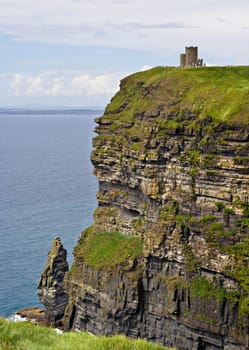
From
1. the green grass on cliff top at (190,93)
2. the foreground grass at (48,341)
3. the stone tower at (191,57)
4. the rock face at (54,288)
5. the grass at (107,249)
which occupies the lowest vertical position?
the rock face at (54,288)

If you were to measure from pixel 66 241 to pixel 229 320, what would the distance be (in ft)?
150

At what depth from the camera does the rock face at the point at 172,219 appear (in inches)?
1694

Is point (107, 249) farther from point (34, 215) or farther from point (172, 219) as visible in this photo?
point (34, 215)

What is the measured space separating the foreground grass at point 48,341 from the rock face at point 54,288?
44343mm

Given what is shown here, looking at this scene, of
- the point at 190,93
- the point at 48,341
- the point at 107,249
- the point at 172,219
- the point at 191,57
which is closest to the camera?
the point at 48,341

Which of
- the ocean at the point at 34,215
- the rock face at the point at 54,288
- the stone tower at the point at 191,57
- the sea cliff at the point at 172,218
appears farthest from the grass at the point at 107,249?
the stone tower at the point at 191,57

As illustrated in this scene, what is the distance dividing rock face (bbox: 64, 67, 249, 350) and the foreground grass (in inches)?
968

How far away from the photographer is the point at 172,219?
156 feet

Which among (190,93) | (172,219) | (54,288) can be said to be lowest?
(54,288)

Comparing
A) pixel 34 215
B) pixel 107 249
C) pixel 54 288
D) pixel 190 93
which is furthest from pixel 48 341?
pixel 34 215

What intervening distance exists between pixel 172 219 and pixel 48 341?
97.1ft

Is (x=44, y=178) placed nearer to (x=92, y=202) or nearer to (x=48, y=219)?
(x=92, y=202)

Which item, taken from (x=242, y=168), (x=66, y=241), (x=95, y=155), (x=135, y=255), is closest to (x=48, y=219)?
(x=66, y=241)

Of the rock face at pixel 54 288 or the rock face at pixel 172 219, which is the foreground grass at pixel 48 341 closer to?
the rock face at pixel 172 219
